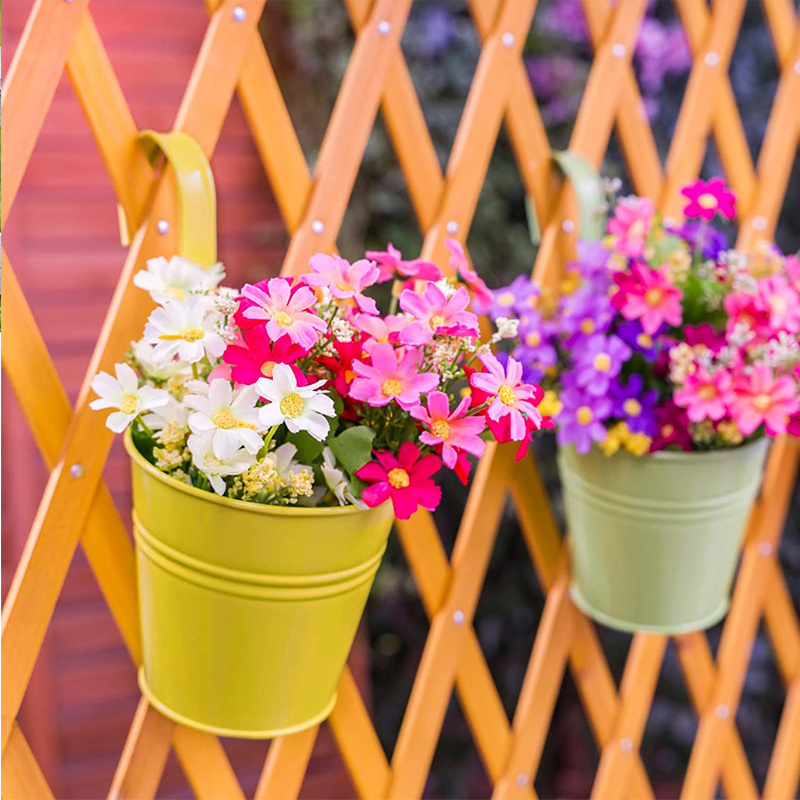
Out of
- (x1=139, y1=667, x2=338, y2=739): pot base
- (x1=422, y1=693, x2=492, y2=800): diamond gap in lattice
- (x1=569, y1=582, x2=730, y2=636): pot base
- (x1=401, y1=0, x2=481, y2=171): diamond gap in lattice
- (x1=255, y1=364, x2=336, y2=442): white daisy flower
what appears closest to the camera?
(x1=255, y1=364, x2=336, y2=442): white daisy flower

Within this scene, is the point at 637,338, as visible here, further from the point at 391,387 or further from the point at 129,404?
the point at 129,404

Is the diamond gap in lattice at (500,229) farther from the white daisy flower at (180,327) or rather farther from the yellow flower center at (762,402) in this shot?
the white daisy flower at (180,327)

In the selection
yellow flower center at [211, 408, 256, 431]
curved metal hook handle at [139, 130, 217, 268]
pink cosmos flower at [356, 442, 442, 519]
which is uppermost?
curved metal hook handle at [139, 130, 217, 268]

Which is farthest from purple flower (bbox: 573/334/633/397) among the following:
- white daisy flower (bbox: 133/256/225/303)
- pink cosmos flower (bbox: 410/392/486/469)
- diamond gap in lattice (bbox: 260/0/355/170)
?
diamond gap in lattice (bbox: 260/0/355/170)

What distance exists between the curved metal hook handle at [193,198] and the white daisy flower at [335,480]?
197mm

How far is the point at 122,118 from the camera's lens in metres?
0.71

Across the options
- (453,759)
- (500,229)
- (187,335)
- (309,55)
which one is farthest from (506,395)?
(453,759)

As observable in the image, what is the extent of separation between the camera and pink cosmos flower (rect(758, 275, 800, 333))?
768 mm

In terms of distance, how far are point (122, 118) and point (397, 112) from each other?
25 cm

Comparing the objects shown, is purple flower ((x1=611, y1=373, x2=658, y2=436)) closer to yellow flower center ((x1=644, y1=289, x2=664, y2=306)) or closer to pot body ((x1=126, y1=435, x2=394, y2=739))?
yellow flower center ((x1=644, y1=289, x2=664, y2=306))

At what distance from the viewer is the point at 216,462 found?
1.83 feet

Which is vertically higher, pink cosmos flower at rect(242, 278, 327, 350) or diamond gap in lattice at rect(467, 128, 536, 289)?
pink cosmos flower at rect(242, 278, 327, 350)

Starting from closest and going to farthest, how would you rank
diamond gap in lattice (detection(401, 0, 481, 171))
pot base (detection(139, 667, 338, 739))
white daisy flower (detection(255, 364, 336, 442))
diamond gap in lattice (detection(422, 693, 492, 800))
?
white daisy flower (detection(255, 364, 336, 442)), pot base (detection(139, 667, 338, 739)), diamond gap in lattice (detection(401, 0, 481, 171)), diamond gap in lattice (detection(422, 693, 492, 800))

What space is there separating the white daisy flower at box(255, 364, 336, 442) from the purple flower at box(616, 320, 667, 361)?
0.34 meters
